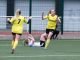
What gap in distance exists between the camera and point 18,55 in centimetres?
1656

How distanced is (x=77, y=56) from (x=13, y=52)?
2764 millimetres

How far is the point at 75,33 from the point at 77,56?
11466 mm

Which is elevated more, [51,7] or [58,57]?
[51,7]

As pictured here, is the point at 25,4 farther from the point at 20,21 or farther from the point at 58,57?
the point at 58,57

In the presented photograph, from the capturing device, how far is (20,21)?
1767 centimetres

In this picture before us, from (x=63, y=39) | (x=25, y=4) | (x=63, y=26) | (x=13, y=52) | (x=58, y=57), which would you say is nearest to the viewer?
(x=58, y=57)

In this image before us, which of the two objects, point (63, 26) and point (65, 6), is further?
point (65, 6)

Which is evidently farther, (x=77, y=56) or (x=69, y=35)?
(x=69, y=35)

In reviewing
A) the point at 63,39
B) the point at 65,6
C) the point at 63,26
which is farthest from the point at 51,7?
the point at 63,39

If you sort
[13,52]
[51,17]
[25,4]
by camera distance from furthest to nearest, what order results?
[25,4] → [51,17] → [13,52]

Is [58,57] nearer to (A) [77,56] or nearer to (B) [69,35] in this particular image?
(A) [77,56]

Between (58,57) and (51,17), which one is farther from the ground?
(51,17)

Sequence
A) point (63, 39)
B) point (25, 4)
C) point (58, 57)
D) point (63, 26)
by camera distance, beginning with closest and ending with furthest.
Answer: point (58, 57), point (63, 39), point (63, 26), point (25, 4)

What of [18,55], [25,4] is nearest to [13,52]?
[18,55]
